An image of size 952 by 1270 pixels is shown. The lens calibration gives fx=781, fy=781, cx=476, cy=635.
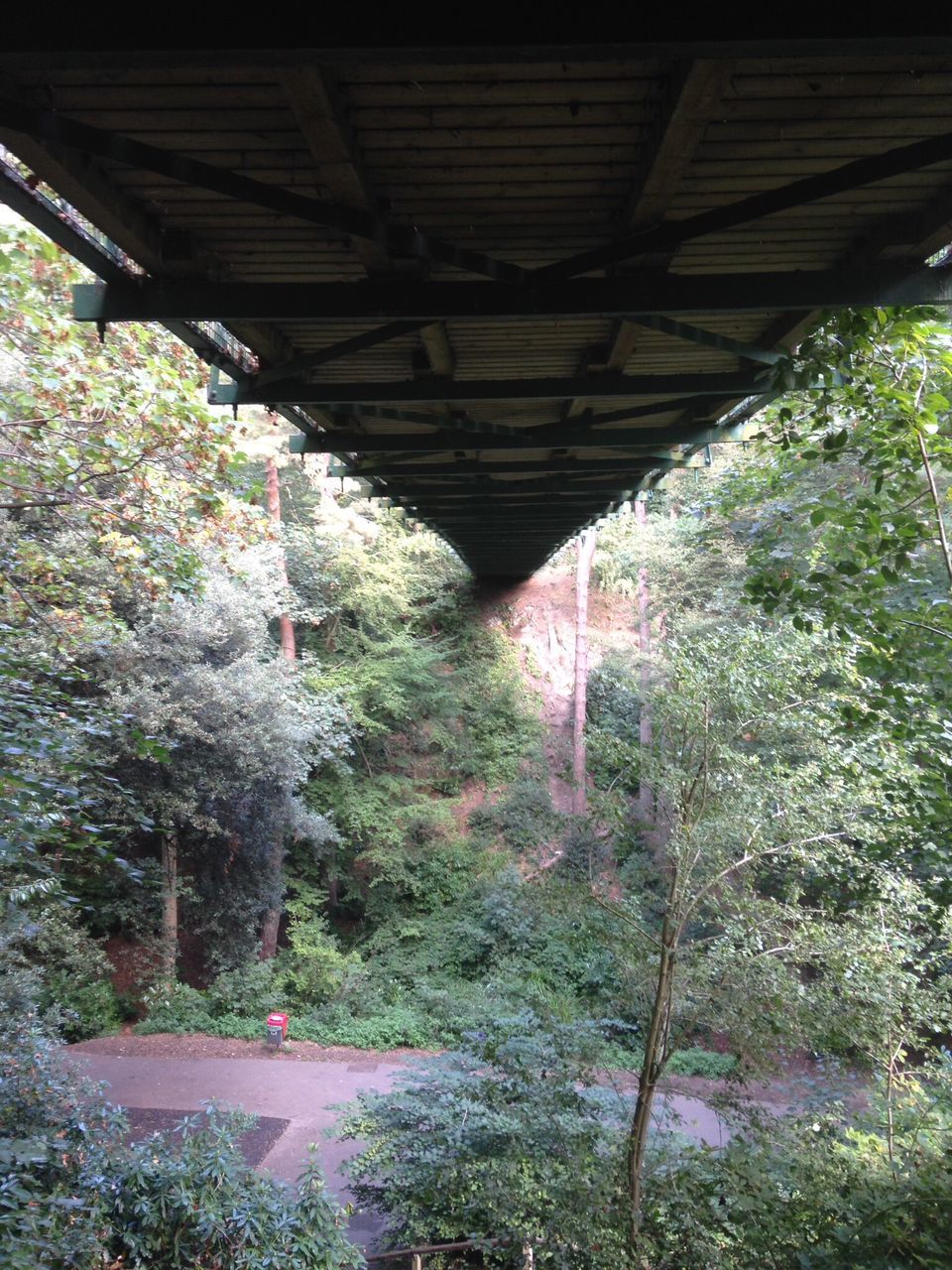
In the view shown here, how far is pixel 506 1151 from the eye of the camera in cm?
458

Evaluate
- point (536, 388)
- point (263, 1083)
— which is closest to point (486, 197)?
point (536, 388)

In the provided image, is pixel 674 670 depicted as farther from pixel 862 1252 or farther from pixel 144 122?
pixel 144 122

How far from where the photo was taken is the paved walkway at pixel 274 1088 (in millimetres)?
6770

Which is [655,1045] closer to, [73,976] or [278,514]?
[73,976]

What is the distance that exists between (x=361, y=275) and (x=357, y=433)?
1.79 metres

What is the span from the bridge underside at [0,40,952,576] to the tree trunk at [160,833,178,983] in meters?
8.16

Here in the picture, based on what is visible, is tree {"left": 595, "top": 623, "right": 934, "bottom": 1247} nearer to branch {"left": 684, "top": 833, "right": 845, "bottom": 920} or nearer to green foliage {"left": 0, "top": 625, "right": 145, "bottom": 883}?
branch {"left": 684, "top": 833, "right": 845, "bottom": 920}

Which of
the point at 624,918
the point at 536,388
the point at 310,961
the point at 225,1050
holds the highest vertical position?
the point at 536,388

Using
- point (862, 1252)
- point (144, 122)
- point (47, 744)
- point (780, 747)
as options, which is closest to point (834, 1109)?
point (862, 1252)

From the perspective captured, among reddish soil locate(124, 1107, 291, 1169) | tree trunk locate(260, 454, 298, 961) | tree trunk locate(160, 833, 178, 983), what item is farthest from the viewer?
tree trunk locate(260, 454, 298, 961)

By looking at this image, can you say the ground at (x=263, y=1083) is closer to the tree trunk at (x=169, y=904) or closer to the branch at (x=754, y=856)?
the tree trunk at (x=169, y=904)

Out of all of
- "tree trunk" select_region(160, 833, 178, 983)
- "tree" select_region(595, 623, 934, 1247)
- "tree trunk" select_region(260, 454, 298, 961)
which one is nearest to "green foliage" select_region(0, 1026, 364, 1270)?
"tree" select_region(595, 623, 934, 1247)

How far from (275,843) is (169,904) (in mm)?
1477

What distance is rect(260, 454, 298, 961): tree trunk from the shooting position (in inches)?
419
